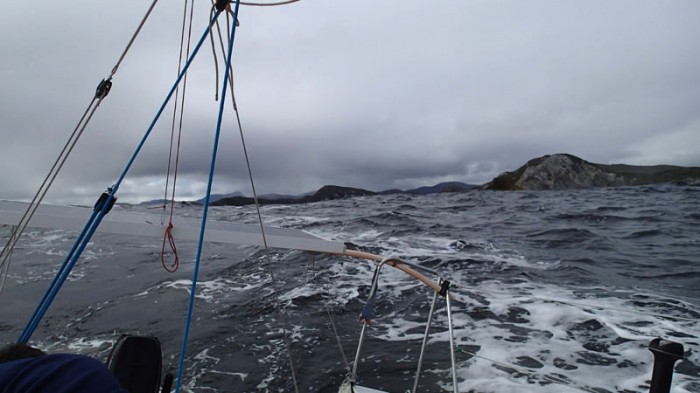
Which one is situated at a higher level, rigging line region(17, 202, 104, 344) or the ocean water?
rigging line region(17, 202, 104, 344)

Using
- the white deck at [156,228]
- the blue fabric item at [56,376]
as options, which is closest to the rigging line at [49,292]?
the white deck at [156,228]

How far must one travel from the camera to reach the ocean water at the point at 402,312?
416 cm

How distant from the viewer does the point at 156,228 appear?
340 centimetres

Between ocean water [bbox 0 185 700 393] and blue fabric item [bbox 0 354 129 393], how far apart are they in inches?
97.9

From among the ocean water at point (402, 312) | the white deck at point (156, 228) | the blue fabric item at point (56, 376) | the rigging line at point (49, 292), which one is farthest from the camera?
the ocean water at point (402, 312)

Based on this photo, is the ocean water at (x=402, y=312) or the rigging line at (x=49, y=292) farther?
the ocean water at (x=402, y=312)

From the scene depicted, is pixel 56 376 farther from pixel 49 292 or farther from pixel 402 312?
pixel 402 312

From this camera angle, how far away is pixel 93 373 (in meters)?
1.05

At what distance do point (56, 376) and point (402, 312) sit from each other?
5.48 metres

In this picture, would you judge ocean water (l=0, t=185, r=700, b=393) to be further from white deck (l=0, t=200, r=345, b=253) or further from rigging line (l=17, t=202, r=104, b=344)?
rigging line (l=17, t=202, r=104, b=344)

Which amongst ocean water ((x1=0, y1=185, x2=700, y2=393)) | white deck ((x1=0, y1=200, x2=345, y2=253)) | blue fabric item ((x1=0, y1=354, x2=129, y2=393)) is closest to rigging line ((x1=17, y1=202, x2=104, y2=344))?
white deck ((x1=0, y1=200, x2=345, y2=253))

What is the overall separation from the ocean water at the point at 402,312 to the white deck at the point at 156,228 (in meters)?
1.04

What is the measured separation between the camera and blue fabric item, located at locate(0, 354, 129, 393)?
963 mm

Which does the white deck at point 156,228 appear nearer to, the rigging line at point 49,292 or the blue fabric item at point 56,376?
the rigging line at point 49,292
